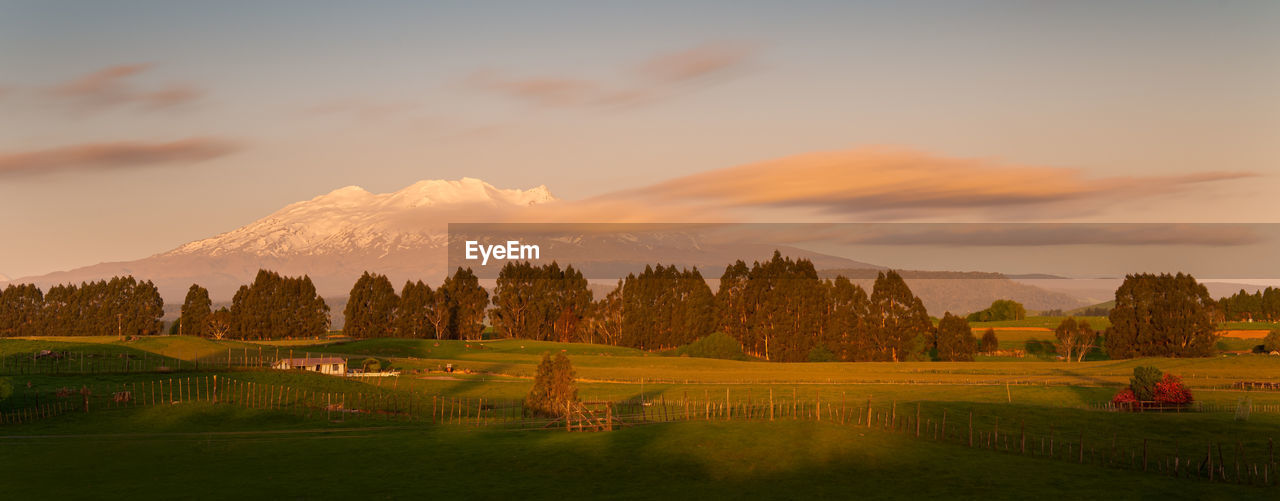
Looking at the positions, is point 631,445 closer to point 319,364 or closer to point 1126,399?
point 1126,399

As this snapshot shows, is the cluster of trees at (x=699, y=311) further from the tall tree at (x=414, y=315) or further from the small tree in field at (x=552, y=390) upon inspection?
the small tree in field at (x=552, y=390)

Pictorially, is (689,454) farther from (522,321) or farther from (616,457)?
(522,321)

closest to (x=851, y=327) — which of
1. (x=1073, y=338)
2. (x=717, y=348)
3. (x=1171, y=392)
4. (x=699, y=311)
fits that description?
(x=717, y=348)

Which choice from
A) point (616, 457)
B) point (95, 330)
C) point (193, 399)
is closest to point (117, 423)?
point (193, 399)

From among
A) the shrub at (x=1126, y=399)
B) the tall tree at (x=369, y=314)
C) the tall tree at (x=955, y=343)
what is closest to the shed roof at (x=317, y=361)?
the tall tree at (x=369, y=314)

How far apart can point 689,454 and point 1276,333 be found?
129 metres

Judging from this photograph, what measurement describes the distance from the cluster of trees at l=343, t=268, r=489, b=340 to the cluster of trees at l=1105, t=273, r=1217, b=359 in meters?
116

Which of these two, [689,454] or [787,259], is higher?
[787,259]

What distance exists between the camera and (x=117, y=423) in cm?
7006

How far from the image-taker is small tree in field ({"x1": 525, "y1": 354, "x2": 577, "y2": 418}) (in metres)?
75.8

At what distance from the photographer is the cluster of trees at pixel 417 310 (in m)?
190

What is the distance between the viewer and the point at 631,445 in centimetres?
5931

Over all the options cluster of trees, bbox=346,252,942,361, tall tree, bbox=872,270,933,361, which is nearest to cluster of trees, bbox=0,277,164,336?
cluster of trees, bbox=346,252,942,361

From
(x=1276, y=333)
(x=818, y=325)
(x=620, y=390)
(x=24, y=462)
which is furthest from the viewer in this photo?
(x=818, y=325)
